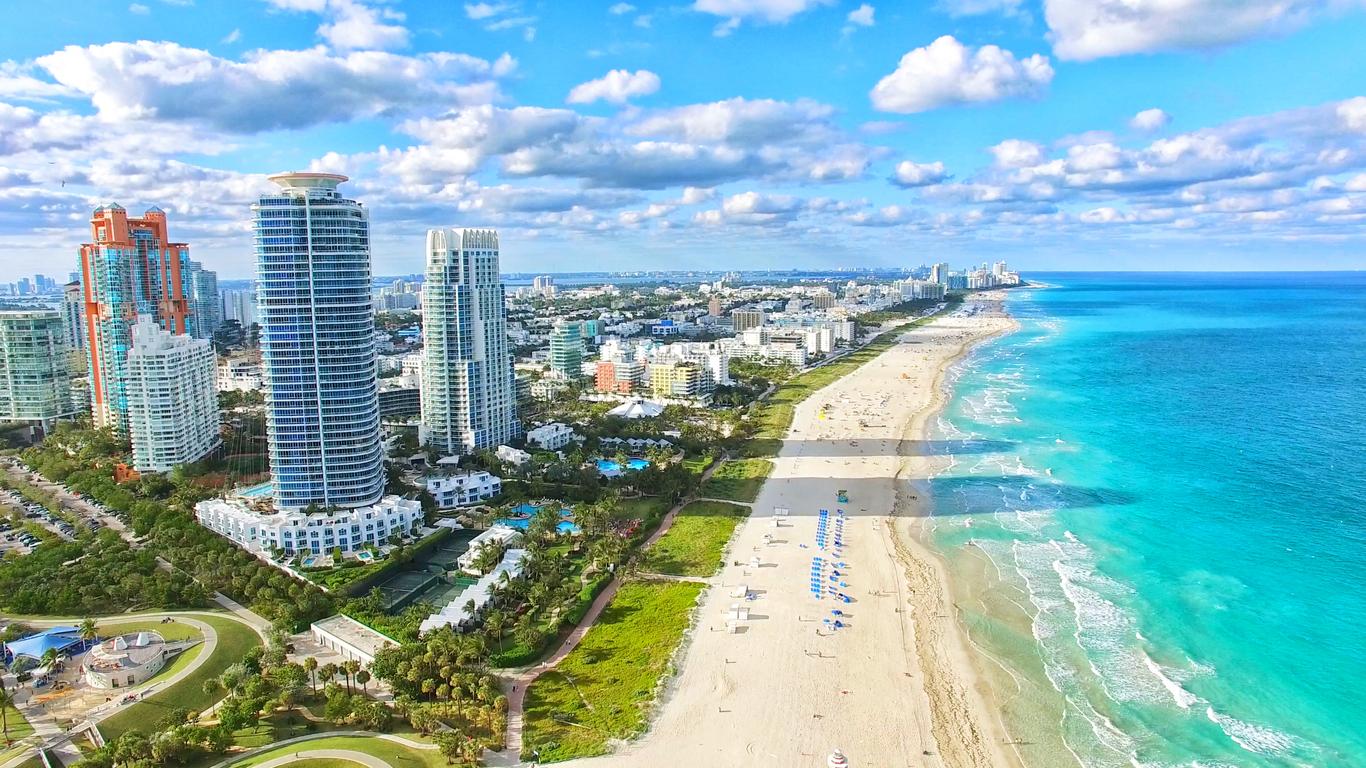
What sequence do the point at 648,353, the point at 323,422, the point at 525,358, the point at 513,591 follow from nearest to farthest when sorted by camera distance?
the point at 513,591 → the point at 323,422 → the point at 648,353 → the point at 525,358

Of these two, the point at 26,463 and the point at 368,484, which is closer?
the point at 368,484

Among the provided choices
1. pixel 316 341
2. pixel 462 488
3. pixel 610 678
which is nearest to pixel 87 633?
pixel 316 341

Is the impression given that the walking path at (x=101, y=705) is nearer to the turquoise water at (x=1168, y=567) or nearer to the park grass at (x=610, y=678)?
the park grass at (x=610, y=678)

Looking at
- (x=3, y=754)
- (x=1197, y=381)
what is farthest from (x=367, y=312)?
(x=1197, y=381)

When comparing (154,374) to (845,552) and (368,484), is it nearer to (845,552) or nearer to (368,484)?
(368,484)

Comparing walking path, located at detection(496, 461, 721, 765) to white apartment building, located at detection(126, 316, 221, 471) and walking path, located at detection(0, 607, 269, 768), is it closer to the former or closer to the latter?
walking path, located at detection(0, 607, 269, 768)

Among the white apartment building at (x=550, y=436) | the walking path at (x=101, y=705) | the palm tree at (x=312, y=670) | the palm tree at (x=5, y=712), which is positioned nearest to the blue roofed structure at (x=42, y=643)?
the walking path at (x=101, y=705)

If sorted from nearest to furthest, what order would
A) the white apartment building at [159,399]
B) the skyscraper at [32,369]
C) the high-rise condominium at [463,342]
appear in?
the white apartment building at [159,399], the high-rise condominium at [463,342], the skyscraper at [32,369]

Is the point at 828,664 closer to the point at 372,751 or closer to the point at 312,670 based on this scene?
the point at 372,751
